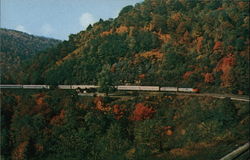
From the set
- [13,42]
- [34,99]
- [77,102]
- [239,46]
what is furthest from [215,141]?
[13,42]

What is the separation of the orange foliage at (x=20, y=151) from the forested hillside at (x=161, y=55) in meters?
7.54

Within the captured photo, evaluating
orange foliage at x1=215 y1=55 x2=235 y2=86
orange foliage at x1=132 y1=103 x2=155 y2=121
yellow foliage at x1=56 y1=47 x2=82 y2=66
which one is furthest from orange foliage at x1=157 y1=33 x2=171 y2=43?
orange foliage at x1=132 y1=103 x2=155 y2=121

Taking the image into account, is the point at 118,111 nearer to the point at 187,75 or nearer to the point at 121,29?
the point at 187,75

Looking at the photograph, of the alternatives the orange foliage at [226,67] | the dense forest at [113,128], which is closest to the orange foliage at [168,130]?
the dense forest at [113,128]

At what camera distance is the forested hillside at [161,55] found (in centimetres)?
3503

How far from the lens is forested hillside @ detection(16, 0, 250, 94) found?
35.0 meters

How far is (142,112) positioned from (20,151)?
947 centimetres

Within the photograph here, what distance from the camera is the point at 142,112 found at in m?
30.6

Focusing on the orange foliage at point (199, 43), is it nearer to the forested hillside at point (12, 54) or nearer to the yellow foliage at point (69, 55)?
the yellow foliage at point (69, 55)

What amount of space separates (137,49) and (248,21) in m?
13.4

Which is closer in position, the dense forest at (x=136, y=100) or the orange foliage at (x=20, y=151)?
the orange foliage at (x=20, y=151)

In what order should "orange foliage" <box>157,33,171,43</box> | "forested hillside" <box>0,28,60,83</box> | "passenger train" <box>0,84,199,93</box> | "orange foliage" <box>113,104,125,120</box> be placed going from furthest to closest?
"orange foliage" <box>157,33,171,43</box> < "forested hillside" <box>0,28,60,83</box> < "passenger train" <box>0,84,199,93</box> < "orange foliage" <box>113,104,125,120</box>

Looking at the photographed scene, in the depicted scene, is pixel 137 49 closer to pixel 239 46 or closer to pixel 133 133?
pixel 239 46

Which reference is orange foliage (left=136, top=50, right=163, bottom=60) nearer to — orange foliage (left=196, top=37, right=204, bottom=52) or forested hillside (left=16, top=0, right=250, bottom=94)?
forested hillside (left=16, top=0, right=250, bottom=94)
